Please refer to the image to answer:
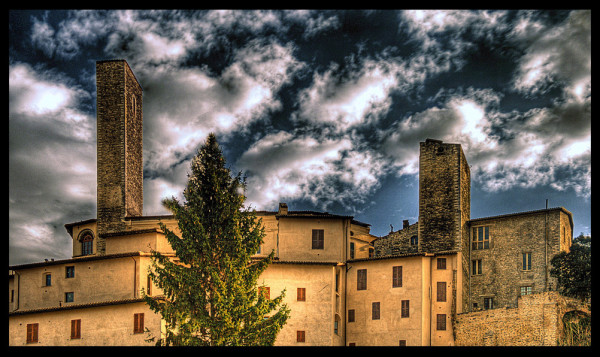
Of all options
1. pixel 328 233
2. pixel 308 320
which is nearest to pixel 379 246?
pixel 328 233

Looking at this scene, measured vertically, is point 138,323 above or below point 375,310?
below

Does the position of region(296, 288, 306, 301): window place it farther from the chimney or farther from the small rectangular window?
the small rectangular window

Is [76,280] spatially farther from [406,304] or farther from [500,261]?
[500,261]

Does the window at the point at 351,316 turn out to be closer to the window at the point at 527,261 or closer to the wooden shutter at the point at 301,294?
the wooden shutter at the point at 301,294

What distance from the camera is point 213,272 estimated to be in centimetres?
3341

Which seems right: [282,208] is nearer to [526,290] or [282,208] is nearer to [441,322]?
[441,322]

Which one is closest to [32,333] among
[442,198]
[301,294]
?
[301,294]

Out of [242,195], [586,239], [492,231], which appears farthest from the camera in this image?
[492,231]

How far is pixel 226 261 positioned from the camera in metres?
33.7

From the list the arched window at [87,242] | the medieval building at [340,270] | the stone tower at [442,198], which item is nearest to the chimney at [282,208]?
the medieval building at [340,270]

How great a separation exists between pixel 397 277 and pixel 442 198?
29.2 feet

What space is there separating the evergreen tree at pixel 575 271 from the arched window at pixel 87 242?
37435 millimetres

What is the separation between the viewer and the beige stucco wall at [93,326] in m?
37.2

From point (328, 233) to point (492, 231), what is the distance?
13.4m
